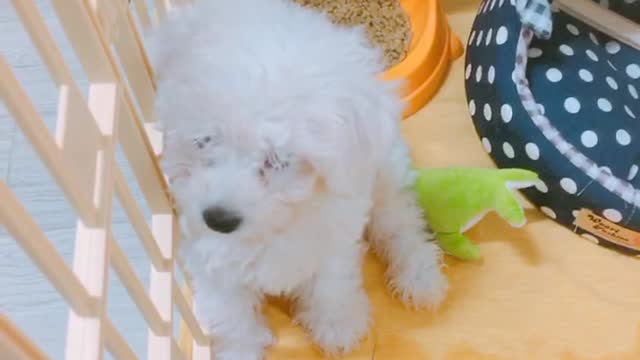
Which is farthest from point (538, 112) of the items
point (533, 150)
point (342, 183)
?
point (342, 183)

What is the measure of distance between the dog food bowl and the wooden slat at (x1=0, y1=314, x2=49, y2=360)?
105 cm

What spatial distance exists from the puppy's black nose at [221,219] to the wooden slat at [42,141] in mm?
161

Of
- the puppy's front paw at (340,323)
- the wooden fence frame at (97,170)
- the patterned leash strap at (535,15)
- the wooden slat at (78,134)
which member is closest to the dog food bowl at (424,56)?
the patterned leash strap at (535,15)

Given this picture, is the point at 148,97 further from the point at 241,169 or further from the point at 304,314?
the point at 304,314

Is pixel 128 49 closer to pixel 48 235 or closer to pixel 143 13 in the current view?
pixel 143 13

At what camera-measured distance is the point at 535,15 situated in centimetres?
157

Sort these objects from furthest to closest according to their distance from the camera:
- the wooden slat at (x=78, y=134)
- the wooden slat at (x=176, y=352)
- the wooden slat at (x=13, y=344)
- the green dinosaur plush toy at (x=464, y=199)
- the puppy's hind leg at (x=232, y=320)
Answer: the green dinosaur plush toy at (x=464, y=199) → the puppy's hind leg at (x=232, y=320) → the wooden slat at (x=176, y=352) → the wooden slat at (x=78, y=134) → the wooden slat at (x=13, y=344)

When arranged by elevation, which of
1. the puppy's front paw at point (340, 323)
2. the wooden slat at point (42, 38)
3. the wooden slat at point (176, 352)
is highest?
the wooden slat at point (42, 38)

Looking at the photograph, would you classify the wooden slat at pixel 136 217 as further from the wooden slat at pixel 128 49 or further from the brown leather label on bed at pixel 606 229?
the brown leather label on bed at pixel 606 229

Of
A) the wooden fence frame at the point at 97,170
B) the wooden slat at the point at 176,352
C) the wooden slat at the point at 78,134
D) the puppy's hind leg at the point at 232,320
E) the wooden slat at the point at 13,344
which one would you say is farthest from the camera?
the puppy's hind leg at the point at 232,320

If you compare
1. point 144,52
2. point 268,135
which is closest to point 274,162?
point 268,135

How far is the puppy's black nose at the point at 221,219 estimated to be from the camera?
41.6 inches

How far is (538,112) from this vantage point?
154cm

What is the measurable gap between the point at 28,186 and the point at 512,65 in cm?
92
